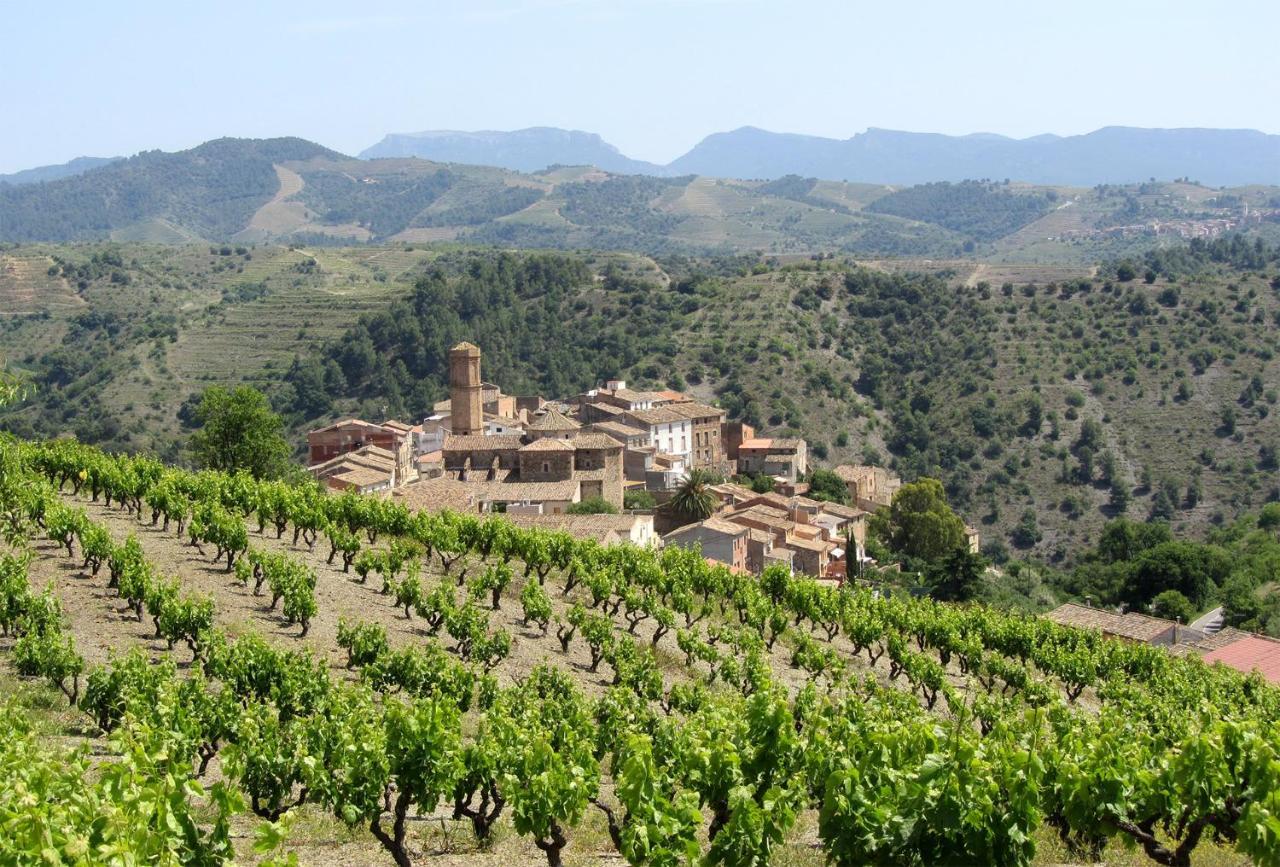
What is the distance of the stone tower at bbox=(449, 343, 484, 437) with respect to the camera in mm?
62594

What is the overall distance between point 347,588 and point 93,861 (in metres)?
20.9

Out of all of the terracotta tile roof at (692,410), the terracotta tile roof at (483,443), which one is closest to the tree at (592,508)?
the terracotta tile roof at (483,443)

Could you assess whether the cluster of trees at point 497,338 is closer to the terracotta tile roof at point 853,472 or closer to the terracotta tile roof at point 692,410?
the terracotta tile roof at point 692,410

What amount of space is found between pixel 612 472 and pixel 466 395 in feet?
36.6

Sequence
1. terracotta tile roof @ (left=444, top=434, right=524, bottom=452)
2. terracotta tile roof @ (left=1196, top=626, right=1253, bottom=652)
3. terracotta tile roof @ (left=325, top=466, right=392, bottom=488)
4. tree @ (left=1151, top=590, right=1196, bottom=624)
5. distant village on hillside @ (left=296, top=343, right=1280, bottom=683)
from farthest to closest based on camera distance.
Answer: terracotta tile roof @ (left=444, top=434, right=524, bottom=452) → terracotta tile roof @ (left=325, top=466, right=392, bottom=488) → tree @ (left=1151, top=590, right=1196, bottom=624) → distant village on hillside @ (left=296, top=343, right=1280, bottom=683) → terracotta tile roof @ (left=1196, top=626, right=1253, bottom=652)

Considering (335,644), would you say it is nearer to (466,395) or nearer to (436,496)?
(436,496)

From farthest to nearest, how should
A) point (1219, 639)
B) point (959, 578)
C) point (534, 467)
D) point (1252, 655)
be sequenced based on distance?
→ point (534, 467), point (959, 578), point (1219, 639), point (1252, 655)

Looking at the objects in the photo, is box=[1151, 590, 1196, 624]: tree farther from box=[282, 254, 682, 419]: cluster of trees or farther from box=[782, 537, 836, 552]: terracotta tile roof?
box=[282, 254, 682, 419]: cluster of trees

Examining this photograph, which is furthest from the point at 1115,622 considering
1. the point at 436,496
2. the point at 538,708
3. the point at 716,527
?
the point at 538,708

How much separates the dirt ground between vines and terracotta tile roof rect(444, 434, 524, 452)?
73.8 feet

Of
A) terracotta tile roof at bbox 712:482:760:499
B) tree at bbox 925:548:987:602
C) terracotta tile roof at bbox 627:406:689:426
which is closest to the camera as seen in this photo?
tree at bbox 925:548:987:602

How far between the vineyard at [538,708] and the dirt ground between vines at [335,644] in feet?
0.39

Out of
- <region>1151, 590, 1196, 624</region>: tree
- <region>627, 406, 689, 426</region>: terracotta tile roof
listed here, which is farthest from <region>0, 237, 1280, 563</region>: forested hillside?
<region>1151, 590, 1196, 624</region>: tree

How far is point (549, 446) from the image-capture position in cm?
5509
